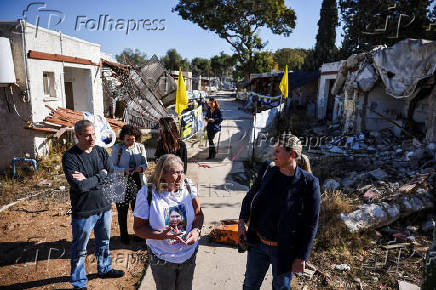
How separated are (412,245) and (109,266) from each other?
4.71 meters

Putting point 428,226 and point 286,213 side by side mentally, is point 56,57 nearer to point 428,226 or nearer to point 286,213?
point 286,213

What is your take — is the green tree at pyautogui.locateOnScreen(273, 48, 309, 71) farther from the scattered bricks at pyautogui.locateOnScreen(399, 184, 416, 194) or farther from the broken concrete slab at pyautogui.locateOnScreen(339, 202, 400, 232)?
the broken concrete slab at pyautogui.locateOnScreen(339, 202, 400, 232)

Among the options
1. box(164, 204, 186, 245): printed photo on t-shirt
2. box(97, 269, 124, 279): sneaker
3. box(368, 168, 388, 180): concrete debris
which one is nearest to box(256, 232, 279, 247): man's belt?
box(164, 204, 186, 245): printed photo on t-shirt

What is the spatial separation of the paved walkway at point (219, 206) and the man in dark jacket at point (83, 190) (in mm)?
871

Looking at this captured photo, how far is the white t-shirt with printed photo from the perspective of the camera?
2119 mm

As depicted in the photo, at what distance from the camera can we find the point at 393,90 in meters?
9.54

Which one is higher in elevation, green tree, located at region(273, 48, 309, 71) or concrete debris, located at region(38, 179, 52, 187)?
green tree, located at region(273, 48, 309, 71)

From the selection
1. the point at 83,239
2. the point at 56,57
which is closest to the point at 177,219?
the point at 83,239

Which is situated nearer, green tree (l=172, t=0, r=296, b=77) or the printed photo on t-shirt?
the printed photo on t-shirt

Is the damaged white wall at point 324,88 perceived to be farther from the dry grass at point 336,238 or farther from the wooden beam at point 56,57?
the wooden beam at point 56,57

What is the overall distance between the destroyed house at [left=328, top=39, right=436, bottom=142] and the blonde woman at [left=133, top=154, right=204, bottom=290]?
9.31 meters

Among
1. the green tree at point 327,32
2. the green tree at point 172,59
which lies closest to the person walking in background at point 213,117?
the green tree at point 327,32

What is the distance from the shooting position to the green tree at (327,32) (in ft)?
Answer: 76.5

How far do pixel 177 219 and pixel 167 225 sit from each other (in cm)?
10
